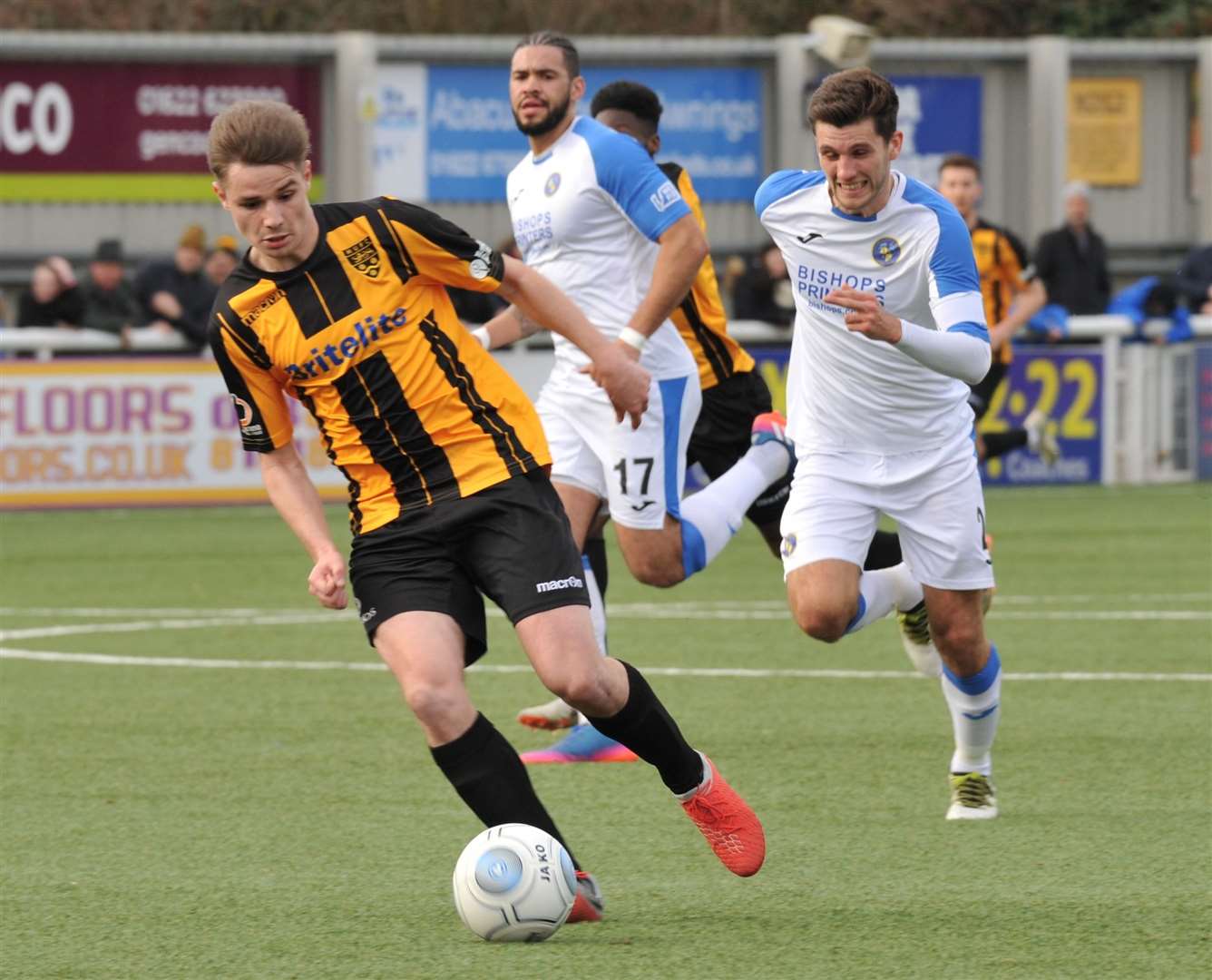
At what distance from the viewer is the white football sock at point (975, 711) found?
637cm

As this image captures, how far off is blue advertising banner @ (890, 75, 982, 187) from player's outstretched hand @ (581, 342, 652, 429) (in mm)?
18920

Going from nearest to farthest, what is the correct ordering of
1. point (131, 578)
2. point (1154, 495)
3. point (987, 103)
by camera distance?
point (131, 578), point (1154, 495), point (987, 103)

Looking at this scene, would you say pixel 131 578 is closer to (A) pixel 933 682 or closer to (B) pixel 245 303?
(A) pixel 933 682

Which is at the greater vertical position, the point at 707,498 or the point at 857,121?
the point at 857,121

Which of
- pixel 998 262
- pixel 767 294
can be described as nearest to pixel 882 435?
pixel 998 262

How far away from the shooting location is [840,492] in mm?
6391

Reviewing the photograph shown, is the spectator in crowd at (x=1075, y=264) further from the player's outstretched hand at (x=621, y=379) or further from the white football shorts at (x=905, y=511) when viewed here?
the player's outstretched hand at (x=621, y=379)

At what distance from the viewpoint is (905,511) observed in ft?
20.7

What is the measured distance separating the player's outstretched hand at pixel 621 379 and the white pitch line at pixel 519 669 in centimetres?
357

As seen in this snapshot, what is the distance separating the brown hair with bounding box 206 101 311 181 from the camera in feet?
16.4

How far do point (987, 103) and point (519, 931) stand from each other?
20.9 metres

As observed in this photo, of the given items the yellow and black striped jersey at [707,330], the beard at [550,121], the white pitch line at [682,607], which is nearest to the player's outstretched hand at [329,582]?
the beard at [550,121]

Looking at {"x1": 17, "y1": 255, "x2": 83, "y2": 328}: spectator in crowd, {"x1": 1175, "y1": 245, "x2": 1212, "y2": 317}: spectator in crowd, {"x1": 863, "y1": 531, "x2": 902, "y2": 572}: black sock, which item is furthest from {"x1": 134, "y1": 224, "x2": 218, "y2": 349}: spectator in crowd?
{"x1": 863, "y1": 531, "x2": 902, "y2": 572}: black sock

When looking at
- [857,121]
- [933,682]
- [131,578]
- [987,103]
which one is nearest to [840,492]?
[857,121]
